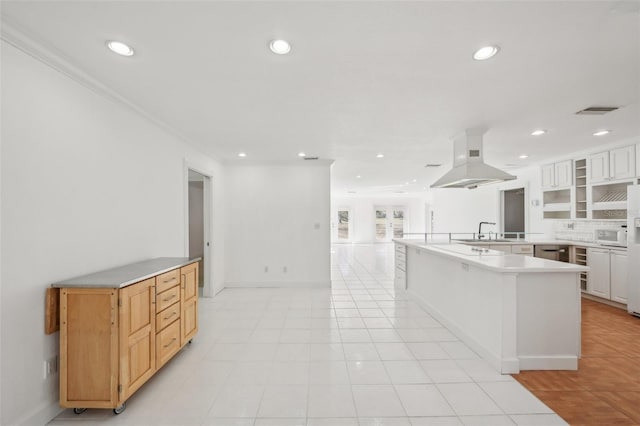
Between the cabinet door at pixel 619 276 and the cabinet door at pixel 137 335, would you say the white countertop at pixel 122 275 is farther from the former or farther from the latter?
the cabinet door at pixel 619 276

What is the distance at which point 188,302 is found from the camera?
9.96ft

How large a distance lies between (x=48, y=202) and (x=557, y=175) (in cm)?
784

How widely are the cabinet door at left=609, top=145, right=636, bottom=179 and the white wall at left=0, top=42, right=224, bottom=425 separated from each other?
6.96 metres

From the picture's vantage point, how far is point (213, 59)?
2105 millimetres

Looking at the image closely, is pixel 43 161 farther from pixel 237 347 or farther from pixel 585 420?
pixel 585 420

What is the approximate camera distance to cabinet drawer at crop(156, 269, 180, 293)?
2.49 metres

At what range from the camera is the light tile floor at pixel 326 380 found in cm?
204

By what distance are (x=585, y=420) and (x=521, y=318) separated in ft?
2.73

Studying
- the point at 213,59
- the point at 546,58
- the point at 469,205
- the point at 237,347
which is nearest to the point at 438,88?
the point at 546,58

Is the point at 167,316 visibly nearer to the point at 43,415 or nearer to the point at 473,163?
the point at 43,415

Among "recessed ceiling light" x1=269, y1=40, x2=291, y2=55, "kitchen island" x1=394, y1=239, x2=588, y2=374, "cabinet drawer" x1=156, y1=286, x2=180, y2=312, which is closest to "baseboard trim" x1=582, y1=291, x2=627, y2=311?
"kitchen island" x1=394, y1=239, x2=588, y2=374

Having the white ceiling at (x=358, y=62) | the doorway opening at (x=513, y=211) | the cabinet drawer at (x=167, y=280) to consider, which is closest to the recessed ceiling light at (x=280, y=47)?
the white ceiling at (x=358, y=62)

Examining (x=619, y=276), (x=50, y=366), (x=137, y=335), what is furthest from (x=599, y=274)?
(x=50, y=366)

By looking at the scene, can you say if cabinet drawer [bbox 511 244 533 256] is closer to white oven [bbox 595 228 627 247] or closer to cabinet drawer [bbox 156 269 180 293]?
white oven [bbox 595 228 627 247]
